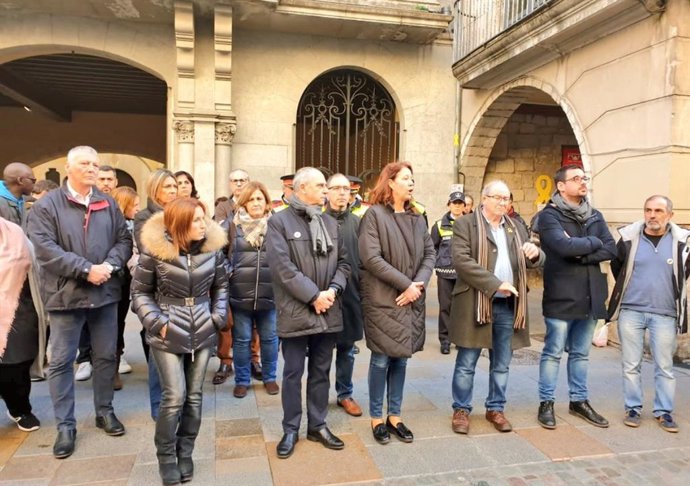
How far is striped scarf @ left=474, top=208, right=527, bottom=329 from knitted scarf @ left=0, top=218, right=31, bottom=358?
10.3 ft

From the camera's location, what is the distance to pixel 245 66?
8586 millimetres

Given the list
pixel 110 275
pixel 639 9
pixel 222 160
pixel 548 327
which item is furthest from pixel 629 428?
pixel 222 160

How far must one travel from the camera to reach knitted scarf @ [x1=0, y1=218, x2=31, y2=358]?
3.37 metres

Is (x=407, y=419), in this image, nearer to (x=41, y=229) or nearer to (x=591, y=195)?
(x=41, y=229)

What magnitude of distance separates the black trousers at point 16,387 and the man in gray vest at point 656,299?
4.42 metres

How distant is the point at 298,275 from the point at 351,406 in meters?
1.39

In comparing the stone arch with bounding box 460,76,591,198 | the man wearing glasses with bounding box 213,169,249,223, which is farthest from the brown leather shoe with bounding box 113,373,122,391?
the stone arch with bounding box 460,76,591,198

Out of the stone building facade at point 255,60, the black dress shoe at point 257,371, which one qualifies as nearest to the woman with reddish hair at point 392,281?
the black dress shoe at point 257,371

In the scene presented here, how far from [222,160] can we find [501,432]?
6124 millimetres

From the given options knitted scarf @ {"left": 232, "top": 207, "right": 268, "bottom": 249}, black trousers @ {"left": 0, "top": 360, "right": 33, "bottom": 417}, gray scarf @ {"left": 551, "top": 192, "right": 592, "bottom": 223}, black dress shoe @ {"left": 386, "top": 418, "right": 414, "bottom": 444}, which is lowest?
black dress shoe @ {"left": 386, "top": 418, "right": 414, "bottom": 444}

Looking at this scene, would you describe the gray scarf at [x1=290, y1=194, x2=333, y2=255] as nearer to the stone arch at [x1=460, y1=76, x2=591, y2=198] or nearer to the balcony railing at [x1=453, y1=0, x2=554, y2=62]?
the balcony railing at [x1=453, y1=0, x2=554, y2=62]

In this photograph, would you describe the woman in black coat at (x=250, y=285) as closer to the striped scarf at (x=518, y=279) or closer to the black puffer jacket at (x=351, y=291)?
the black puffer jacket at (x=351, y=291)

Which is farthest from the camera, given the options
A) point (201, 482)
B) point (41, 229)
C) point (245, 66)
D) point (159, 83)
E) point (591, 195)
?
point (159, 83)

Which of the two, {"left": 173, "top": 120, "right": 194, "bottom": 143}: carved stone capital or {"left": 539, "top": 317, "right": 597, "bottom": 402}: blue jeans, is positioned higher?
{"left": 173, "top": 120, "right": 194, "bottom": 143}: carved stone capital
